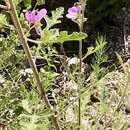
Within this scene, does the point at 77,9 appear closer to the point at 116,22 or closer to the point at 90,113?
the point at 90,113

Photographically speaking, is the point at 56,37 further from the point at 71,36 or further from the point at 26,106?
the point at 26,106

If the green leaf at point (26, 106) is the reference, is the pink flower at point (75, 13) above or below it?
above

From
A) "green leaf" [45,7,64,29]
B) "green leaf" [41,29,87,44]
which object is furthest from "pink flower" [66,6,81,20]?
"green leaf" [41,29,87,44]

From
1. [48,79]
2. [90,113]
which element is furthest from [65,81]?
[48,79]

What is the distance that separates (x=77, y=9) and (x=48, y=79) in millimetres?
281

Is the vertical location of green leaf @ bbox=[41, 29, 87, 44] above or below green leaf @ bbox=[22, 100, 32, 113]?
above

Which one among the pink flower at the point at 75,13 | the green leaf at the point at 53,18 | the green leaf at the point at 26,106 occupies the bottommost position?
the green leaf at the point at 26,106

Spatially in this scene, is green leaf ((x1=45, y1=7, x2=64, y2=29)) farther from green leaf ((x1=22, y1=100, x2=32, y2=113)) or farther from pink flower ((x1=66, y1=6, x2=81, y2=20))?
green leaf ((x1=22, y1=100, x2=32, y2=113))

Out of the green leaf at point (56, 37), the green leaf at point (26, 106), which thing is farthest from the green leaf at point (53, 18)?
the green leaf at point (26, 106)

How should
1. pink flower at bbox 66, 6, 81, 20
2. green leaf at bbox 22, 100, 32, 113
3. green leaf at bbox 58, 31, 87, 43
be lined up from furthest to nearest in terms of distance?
pink flower at bbox 66, 6, 81, 20 → green leaf at bbox 22, 100, 32, 113 → green leaf at bbox 58, 31, 87, 43

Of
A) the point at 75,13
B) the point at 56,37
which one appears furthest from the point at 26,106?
the point at 75,13

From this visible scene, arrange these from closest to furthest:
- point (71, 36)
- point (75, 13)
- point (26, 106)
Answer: point (71, 36), point (26, 106), point (75, 13)

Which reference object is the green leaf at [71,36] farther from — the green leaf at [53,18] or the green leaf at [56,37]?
the green leaf at [53,18]

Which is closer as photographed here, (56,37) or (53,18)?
(56,37)
